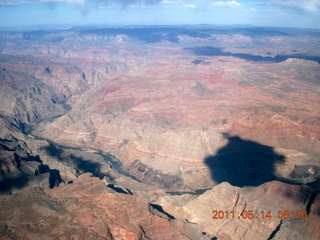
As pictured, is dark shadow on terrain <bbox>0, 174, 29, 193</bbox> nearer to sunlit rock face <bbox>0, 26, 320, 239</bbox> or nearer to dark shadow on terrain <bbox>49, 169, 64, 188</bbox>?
sunlit rock face <bbox>0, 26, 320, 239</bbox>

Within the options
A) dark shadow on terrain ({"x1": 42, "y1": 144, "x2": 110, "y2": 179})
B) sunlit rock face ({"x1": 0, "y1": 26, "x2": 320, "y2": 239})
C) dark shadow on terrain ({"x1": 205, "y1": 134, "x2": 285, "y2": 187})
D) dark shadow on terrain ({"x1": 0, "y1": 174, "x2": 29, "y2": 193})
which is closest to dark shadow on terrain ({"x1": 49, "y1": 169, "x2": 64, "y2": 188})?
sunlit rock face ({"x1": 0, "y1": 26, "x2": 320, "y2": 239})

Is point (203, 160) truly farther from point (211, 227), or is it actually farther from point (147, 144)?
point (211, 227)

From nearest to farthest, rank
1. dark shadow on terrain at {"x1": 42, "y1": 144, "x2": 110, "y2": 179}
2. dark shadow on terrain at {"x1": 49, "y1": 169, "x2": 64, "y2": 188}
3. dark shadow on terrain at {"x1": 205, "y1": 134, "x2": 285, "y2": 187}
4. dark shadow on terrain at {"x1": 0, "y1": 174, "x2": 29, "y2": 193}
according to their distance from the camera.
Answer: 1. dark shadow on terrain at {"x1": 0, "y1": 174, "x2": 29, "y2": 193}
2. dark shadow on terrain at {"x1": 49, "y1": 169, "x2": 64, "y2": 188}
3. dark shadow on terrain at {"x1": 205, "y1": 134, "x2": 285, "y2": 187}
4. dark shadow on terrain at {"x1": 42, "y1": 144, "x2": 110, "y2": 179}

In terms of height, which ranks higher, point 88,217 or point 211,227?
point 88,217

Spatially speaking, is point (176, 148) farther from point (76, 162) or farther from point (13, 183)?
point (13, 183)

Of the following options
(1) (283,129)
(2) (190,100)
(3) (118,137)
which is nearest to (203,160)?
(1) (283,129)

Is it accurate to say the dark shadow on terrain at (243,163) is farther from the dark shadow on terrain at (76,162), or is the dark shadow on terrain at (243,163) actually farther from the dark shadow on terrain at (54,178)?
the dark shadow on terrain at (54,178)
